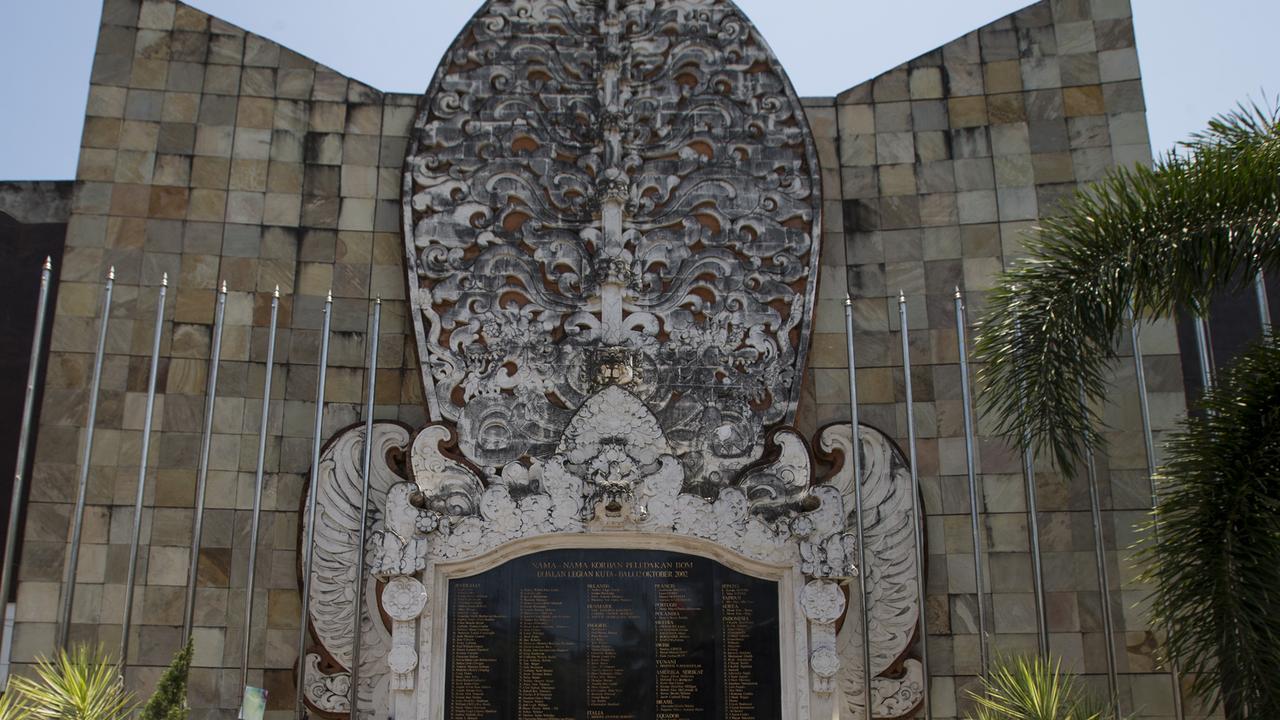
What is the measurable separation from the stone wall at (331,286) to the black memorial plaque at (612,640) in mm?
1739

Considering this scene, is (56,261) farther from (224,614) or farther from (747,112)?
(747,112)

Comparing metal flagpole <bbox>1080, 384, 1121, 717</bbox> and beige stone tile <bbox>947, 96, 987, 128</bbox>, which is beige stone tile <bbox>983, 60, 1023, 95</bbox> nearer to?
beige stone tile <bbox>947, 96, 987, 128</bbox>

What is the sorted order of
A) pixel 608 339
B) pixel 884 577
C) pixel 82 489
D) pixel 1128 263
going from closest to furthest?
pixel 1128 263 → pixel 82 489 → pixel 884 577 → pixel 608 339

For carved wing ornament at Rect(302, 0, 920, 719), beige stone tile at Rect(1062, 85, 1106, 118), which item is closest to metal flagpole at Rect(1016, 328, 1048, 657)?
carved wing ornament at Rect(302, 0, 920, 719)

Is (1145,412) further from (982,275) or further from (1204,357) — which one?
(982,275)

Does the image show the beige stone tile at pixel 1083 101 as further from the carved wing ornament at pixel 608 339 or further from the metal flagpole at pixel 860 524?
the metal flagpole at pixel 860 524

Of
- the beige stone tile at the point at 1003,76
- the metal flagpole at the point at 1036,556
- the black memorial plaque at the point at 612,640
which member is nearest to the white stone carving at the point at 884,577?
the black memorial plaque at the point at 612,640

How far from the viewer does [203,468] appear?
466 inches

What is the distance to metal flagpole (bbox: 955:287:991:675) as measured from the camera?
11.5 meters

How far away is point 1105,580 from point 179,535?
27.7ft

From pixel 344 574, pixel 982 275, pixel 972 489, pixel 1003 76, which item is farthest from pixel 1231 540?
pixel 344 574

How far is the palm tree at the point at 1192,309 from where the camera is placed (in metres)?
8.77

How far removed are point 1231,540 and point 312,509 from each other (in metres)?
7.59

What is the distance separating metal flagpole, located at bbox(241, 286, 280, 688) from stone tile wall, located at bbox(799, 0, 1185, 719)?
16.9 feet
